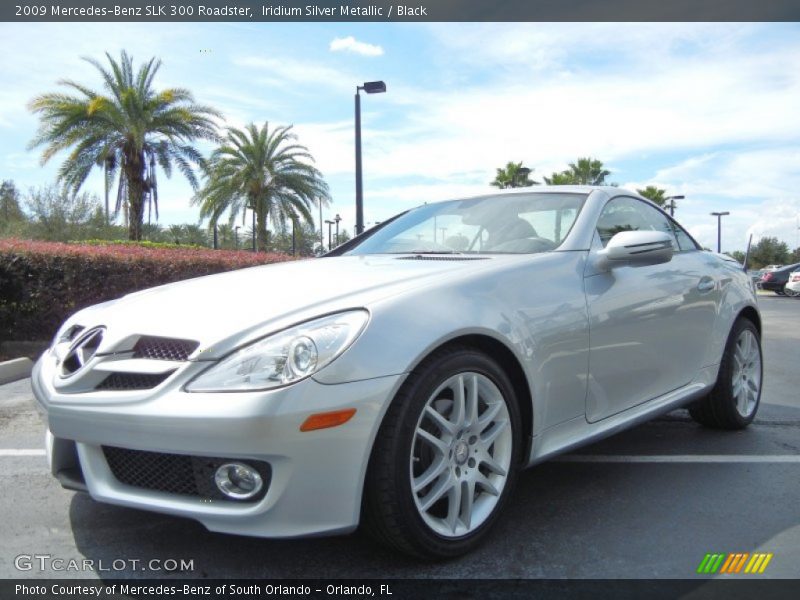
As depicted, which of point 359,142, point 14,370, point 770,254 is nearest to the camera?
point 14,370

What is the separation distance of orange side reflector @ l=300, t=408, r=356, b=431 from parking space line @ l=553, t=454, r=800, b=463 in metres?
1.88

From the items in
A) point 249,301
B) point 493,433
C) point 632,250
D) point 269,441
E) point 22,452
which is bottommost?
point 22,452

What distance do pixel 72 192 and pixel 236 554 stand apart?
21630 mm

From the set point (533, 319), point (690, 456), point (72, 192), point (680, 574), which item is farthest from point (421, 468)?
point (72, 192)

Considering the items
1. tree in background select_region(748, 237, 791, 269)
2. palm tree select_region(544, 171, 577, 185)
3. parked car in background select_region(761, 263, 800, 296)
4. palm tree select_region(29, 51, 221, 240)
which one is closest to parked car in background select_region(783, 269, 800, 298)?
parked car in background select_region(761, 263, 800, 296)

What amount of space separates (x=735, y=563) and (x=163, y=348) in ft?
7.04

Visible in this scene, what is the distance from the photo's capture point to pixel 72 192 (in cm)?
2134

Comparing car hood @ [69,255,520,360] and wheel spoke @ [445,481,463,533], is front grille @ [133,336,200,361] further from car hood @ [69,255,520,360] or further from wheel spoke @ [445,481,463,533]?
wheel spoke @ [445,481,463,533]

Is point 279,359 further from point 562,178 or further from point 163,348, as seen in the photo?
point 562,178

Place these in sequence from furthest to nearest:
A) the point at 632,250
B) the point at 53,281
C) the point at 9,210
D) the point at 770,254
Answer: the point at 770,254 < the point at 9,210 < the point at 53,281 < the point at 632,250

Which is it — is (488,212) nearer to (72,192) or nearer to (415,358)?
(415,358)

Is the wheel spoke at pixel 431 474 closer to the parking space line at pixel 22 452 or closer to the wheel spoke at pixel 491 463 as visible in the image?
the wheel spoke at pixel 491 463

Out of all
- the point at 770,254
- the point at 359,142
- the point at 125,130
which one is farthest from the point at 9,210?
the point at 770,254

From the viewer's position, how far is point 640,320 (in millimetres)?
3215
